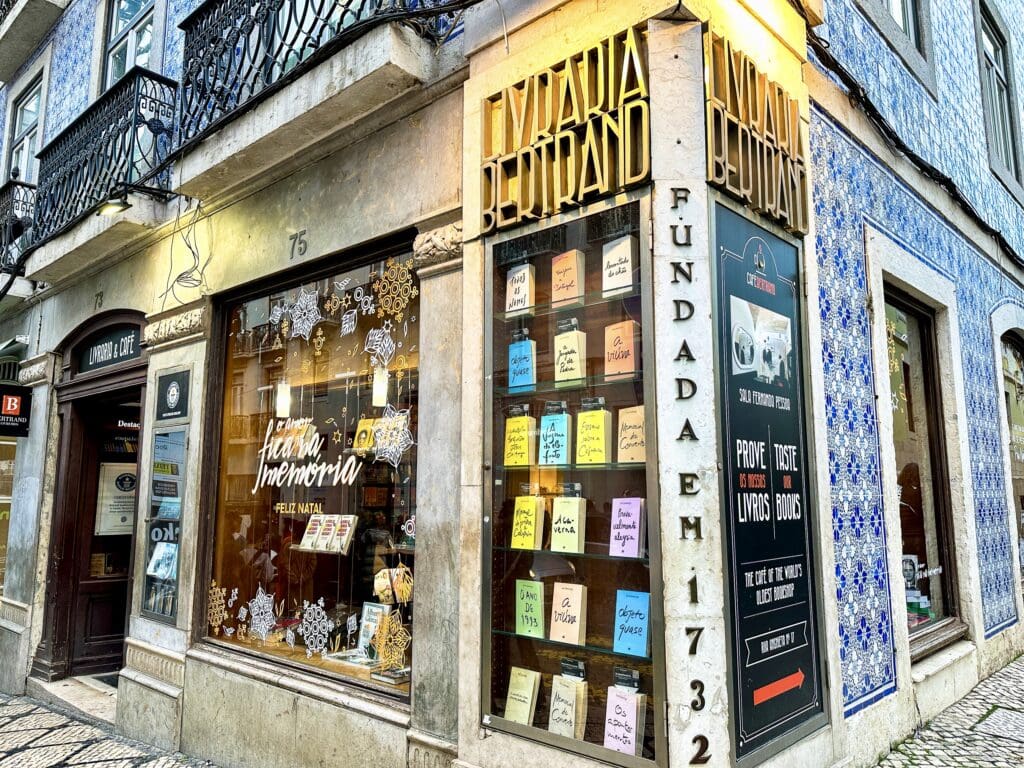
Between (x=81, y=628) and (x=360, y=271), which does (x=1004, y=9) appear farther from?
(x=81, y=628)

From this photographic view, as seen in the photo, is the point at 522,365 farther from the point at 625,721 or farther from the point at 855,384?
the point at 855,384

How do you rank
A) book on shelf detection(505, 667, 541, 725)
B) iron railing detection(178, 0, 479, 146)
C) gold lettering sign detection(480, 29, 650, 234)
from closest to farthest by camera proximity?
gold lettering sign detection(480, 29, 650, 234) < book on shelf detection(505, 667, 541, 725) < iron railing detection(178, 0, 479, 146)

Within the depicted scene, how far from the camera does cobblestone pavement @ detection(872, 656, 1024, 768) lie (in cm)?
383

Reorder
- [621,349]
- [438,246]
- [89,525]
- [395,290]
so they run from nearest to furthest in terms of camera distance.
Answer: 1. [621,349]
2. [438,246]
3. [395,290]
4. [89,525]

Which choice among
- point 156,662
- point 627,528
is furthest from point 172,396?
point 627,528

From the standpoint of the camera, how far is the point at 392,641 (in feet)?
13.2

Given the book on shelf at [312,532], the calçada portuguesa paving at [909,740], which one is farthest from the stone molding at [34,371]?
the book on shelf at [312,532]

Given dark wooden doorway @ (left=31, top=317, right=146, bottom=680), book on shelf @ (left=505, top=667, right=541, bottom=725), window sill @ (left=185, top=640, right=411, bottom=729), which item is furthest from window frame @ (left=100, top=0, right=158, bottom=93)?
book on shelf @ (left=505, top=667, right=541, bottom=725)

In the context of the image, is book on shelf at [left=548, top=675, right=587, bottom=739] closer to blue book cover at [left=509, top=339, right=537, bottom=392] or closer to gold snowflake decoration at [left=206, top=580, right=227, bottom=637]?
blue book cover at [left=509, top=339, right=537, bottom=392]

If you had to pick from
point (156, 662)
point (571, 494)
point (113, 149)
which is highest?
point (113, 149)

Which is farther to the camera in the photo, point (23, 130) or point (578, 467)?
point (23, 130)

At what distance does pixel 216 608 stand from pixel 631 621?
134 inches

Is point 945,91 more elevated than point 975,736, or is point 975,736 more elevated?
point 945,91

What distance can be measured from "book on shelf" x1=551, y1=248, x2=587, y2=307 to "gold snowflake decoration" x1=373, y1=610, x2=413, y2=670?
1957 mm
